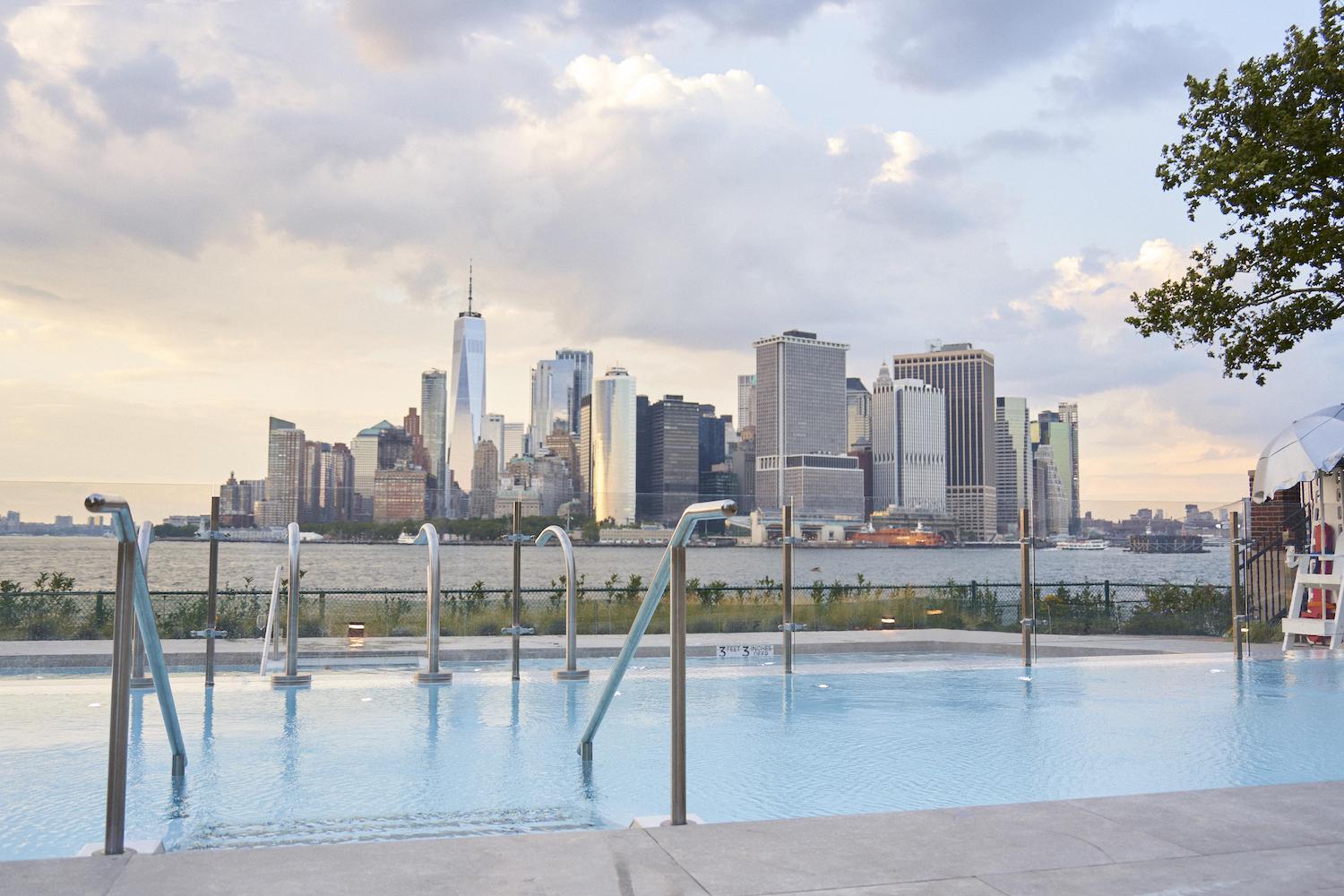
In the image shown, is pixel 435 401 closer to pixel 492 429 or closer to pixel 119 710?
pixel 492 429

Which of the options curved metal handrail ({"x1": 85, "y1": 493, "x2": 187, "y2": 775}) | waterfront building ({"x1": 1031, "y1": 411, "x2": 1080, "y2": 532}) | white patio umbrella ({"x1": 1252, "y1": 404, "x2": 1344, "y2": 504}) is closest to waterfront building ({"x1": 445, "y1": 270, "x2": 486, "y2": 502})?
waterfront building ({"x1": 1031, "y1": 411, "x2": 1080, "y2": 532})

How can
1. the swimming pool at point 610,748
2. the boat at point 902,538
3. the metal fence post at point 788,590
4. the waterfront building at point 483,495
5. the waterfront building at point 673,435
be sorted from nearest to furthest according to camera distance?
the swimming pool at point 610,748 < the metal fence post at point 788,590 < the waterfront building at point 483,495 < the boat at point 902,538 < the waterfront building at point 673,435

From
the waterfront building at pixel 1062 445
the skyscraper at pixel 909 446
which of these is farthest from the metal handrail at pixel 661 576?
the skyscraper at pixel 909 446

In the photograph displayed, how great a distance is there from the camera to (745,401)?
11181 centimetres

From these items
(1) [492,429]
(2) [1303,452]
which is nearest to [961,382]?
(1) [492,429]

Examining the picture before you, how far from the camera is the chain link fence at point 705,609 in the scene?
1399 centimetres

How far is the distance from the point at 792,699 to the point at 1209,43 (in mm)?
10196

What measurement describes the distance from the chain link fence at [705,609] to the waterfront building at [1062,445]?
3.21 ft

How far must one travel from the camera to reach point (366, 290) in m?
50.7

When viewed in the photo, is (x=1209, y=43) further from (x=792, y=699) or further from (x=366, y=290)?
(x=366, y=290)

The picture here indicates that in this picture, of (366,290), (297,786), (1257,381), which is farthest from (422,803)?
(366,290)

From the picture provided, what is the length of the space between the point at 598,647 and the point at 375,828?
7.85 meters

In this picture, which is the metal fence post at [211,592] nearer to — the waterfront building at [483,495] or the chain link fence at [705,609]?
the waterfront building at [483,495]

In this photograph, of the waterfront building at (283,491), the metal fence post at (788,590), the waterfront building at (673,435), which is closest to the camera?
the metal fence post at (788,590)
